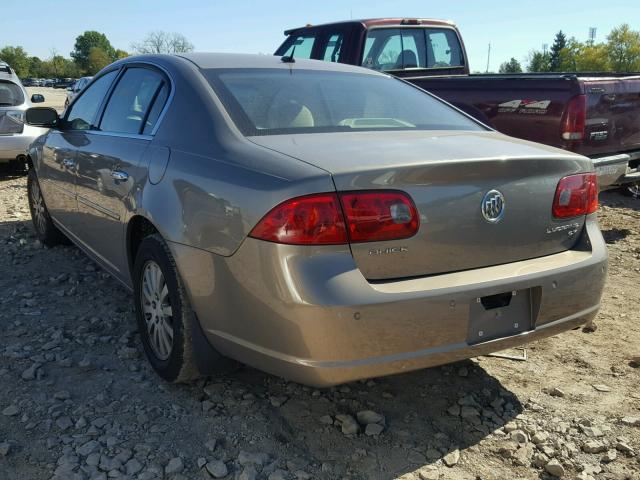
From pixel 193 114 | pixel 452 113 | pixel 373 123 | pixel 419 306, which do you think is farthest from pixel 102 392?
pixel 452 113

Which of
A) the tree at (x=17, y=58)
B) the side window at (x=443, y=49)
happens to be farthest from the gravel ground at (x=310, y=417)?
the tree at (x=17, y=58)

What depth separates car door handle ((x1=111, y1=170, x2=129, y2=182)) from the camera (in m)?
3.28

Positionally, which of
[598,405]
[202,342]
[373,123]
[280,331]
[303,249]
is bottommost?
[598,405]

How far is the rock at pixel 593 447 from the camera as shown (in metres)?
2.60

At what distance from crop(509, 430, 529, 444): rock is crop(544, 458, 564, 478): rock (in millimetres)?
172

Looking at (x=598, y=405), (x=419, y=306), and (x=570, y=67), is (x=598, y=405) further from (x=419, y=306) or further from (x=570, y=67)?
(x=570, y=67)

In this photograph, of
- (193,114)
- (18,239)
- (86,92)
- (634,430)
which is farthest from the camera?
(18,239)

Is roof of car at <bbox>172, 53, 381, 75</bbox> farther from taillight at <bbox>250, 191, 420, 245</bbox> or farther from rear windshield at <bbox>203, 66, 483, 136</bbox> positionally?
taillight at <bbox>250, 191, 420, 245</bbox>

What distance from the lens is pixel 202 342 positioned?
2.81m

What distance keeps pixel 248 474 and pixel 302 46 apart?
642 cm

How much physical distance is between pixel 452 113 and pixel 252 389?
1.84 metres

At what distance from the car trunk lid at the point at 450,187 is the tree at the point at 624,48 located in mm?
88664

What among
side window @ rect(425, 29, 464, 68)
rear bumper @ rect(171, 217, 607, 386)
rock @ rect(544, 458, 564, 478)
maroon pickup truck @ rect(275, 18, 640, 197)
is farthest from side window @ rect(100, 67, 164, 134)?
side window @ rect(425, 29, 464, 68)

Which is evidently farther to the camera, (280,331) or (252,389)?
(252,389)
